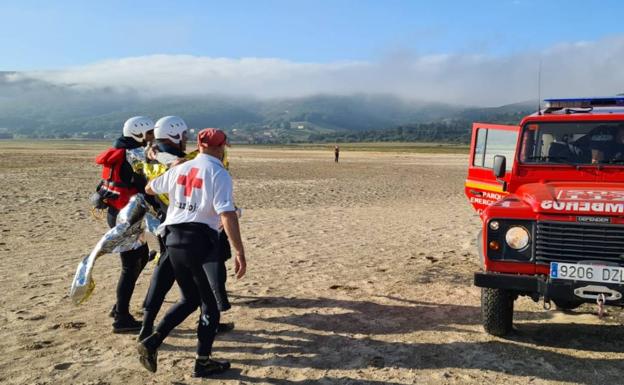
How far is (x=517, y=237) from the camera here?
4.89 metres

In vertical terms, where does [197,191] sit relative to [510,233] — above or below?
above

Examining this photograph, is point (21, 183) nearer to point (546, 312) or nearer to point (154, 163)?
point (154, 163)

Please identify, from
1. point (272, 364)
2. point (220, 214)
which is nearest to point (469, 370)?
point (272, 364)

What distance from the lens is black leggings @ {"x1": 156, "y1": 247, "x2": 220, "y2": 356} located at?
421cm

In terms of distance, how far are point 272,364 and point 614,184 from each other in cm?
416

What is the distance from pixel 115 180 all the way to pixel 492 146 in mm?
4923

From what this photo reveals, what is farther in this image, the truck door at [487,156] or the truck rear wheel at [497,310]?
the truck door at [487,156]

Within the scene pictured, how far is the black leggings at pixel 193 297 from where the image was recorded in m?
4.21

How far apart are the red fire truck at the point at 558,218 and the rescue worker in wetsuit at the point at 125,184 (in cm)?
350

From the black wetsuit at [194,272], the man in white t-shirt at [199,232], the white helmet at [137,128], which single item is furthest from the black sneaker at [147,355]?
the white helmet at [137,128]

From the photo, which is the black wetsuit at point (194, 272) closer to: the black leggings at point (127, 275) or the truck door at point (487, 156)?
the black leggings at point (127, 275)

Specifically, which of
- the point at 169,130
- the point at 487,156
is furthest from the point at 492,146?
the point at 169,130

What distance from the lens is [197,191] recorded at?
13.8 ft

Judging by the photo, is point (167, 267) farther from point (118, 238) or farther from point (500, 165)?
point (500, 165)
